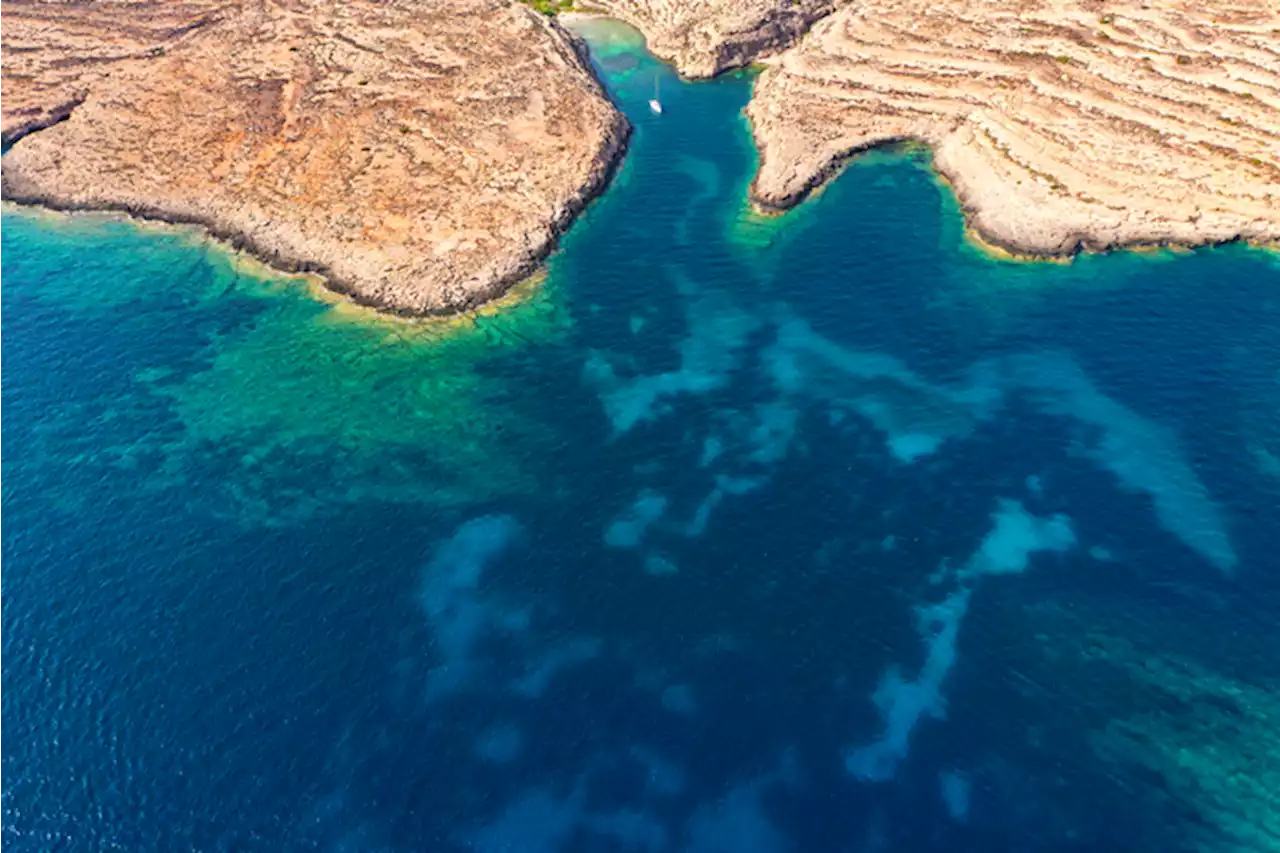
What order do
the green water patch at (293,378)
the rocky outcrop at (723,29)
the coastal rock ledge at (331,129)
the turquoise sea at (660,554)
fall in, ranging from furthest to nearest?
1. the rocky outcrop at (723,29)
2. the coastal rock ledge at (331,129)
3. the green water patch at (293,378)
4. the turquoise sea at (660,554)

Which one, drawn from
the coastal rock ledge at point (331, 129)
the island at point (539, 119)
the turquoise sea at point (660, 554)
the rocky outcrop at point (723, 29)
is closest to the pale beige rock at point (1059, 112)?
the island at point (539, 119)

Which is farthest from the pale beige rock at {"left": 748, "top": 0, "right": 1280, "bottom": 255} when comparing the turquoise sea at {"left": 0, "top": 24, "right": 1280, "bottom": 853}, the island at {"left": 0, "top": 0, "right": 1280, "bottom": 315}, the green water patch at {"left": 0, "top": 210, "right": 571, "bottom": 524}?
the green water patch at {"left": 0, "top": 210, "right": 571, "bottom": 524}

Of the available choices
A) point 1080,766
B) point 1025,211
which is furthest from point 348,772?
point 1025,211

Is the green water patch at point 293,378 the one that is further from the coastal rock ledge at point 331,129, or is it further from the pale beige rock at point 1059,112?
the pale beige rock at point 1059,112

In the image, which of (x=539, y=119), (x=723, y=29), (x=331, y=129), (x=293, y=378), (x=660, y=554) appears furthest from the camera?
(x=723, y=29)

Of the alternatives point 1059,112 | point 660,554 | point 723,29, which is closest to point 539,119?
point 723,29

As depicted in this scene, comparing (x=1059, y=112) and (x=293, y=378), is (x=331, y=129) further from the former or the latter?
(x=1059, y=112)
